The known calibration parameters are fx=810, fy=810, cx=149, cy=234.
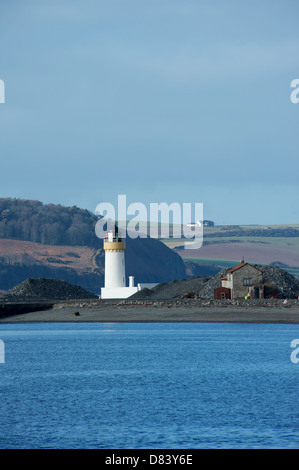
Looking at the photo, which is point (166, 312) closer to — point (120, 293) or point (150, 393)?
point (120, 293)

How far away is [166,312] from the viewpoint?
84438 millimetres

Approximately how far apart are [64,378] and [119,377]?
293 cm

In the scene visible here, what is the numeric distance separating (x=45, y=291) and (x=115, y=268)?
1134 centimetres

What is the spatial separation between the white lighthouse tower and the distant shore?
209 inches

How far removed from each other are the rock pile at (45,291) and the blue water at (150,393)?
110ft

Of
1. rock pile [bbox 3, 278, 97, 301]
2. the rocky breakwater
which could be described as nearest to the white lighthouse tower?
the rocky breakwater

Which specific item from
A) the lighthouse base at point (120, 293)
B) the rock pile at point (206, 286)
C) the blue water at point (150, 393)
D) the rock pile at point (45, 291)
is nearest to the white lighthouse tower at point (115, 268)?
the lighthouse base at point (120, 293)

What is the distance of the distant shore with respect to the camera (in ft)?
255

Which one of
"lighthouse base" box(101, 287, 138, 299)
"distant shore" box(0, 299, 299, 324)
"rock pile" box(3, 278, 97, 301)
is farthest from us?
"rock pile" box(3, 278, 97, 301)

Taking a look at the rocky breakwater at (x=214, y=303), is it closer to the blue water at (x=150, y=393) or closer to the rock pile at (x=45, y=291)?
the blue water at (x=150, y=393)

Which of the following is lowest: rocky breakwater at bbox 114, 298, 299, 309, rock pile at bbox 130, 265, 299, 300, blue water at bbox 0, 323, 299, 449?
blue water at bbox 0, 323, 299, 449

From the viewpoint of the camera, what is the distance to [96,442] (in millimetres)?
27469

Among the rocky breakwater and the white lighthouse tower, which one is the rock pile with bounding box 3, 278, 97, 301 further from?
the rocky breakwater

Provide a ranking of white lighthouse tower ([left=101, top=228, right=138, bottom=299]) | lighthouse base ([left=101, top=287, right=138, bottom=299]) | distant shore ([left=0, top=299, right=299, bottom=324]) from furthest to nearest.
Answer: lighthouse base ([left=101, top=287, right=138, bottom=299])
white lighthouse tower ([left=101, top=228, right=138, bottom=299])
distant shore ([left=0, top=299, right=299, bottom=324])
